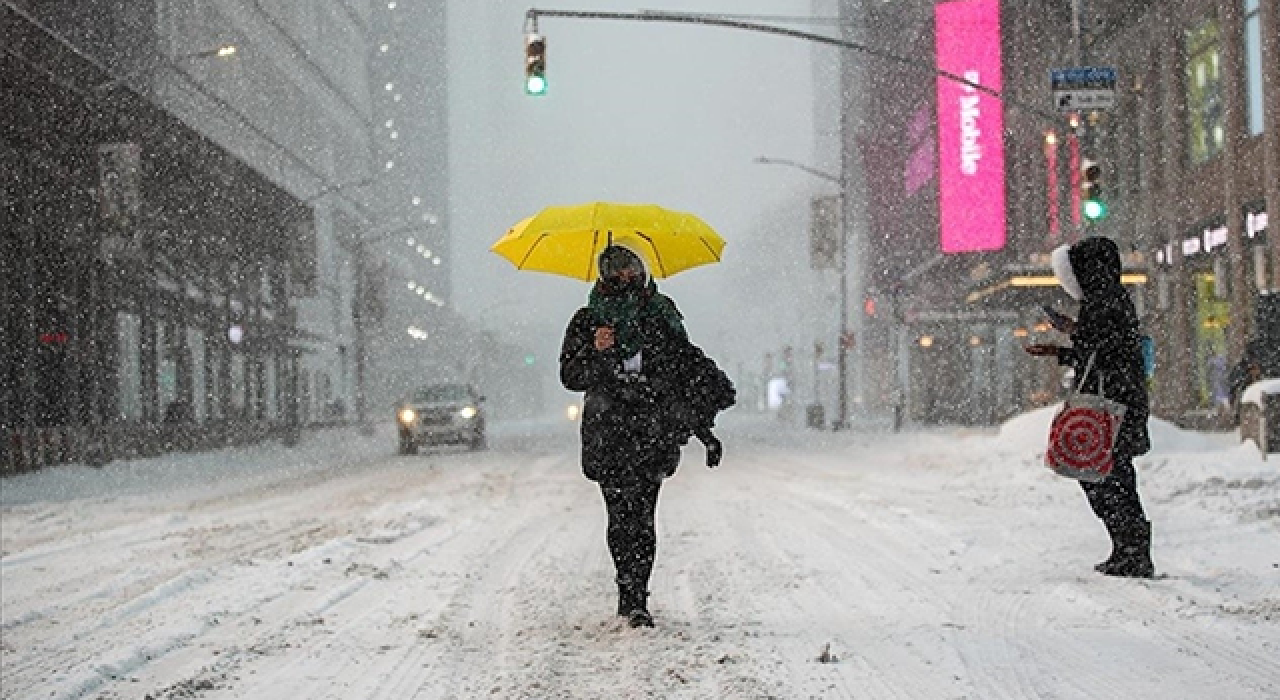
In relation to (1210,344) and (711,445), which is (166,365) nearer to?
(1210,344)

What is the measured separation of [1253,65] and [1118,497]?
68.5 feet

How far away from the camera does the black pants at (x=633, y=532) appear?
6.05 m

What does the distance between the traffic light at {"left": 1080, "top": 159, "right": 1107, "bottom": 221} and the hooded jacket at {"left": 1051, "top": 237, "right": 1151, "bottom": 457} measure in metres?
10.2

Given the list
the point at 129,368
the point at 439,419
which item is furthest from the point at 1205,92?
the point at 129,368

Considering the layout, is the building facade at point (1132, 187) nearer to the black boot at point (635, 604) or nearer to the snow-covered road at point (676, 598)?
the snow-covered road at point (676, 598)

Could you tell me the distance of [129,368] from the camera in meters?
33.7

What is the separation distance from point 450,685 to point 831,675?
59.9 inches

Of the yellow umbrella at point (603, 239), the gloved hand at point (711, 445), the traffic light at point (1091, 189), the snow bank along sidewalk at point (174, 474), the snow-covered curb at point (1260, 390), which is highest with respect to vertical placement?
the traffic light at point (1091, 189)

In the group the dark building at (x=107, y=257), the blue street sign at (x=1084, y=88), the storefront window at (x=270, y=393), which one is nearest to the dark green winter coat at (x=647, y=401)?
the blue street sign at (x=1084, y=88)

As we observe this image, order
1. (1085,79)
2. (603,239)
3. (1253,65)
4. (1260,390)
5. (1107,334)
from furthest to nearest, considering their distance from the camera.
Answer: (1253,65), (1085,79), (1260,390), (603,239), (1107,334)

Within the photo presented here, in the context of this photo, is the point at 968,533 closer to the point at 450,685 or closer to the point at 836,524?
the point at 836,524

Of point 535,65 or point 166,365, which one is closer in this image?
point 535,65

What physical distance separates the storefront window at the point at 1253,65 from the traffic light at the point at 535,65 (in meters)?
14.0

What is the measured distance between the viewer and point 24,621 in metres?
7.18
